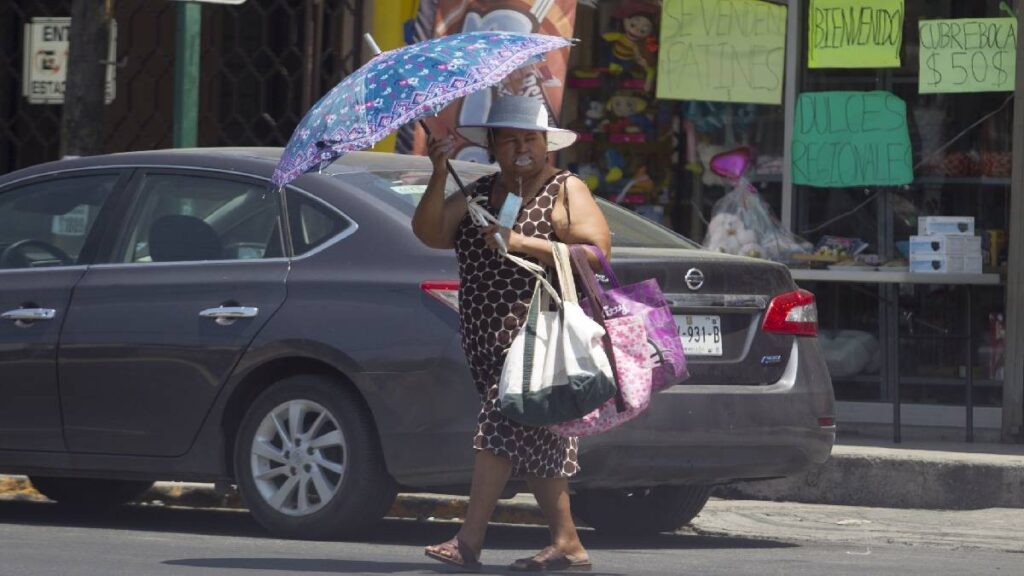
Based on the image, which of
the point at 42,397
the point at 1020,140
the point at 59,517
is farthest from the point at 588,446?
the point at 1020,140

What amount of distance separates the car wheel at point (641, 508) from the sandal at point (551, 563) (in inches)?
57.1

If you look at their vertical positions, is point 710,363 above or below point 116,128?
below

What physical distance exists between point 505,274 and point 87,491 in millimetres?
3396

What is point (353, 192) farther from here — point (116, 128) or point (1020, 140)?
point (116, 128)

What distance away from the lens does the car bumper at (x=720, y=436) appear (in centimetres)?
673

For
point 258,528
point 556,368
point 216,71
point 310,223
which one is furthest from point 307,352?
point 216,71

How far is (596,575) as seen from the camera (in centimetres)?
627

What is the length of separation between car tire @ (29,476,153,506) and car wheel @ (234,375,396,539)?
1.80 m

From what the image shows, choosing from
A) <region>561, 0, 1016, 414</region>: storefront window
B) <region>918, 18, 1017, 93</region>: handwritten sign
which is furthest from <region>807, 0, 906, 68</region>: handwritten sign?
<region>918, 18, 1017, 93</region>: handwritten sign

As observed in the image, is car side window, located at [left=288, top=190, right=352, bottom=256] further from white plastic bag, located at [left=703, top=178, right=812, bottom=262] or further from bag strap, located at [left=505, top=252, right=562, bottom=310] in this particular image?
white plastic bag, located at [left=703, top=178, right=812, bottom=262]

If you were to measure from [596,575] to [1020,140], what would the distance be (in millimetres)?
4957

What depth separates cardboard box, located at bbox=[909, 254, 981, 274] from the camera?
10.8 metres

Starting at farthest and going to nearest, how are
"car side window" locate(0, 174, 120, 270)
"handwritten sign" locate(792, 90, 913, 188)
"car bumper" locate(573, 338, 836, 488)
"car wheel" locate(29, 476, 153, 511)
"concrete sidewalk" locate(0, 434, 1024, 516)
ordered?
1. "handwritten sign" locate(792, 90, 913, 188)
2. "concrete sidewalk" locate(0, 434, 1024, 516)
3. "car wheel" locate(29, 476, 153, 511)
4. "car side window" locate(0, 174, 120, 270)
5. "car bumper" locate(573, 338, 836, 488)

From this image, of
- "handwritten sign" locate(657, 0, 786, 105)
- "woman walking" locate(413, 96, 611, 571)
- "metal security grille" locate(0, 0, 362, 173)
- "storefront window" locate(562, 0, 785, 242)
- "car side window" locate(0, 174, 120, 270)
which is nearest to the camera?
"woman walking" locate(413, 96, 611, 571)
